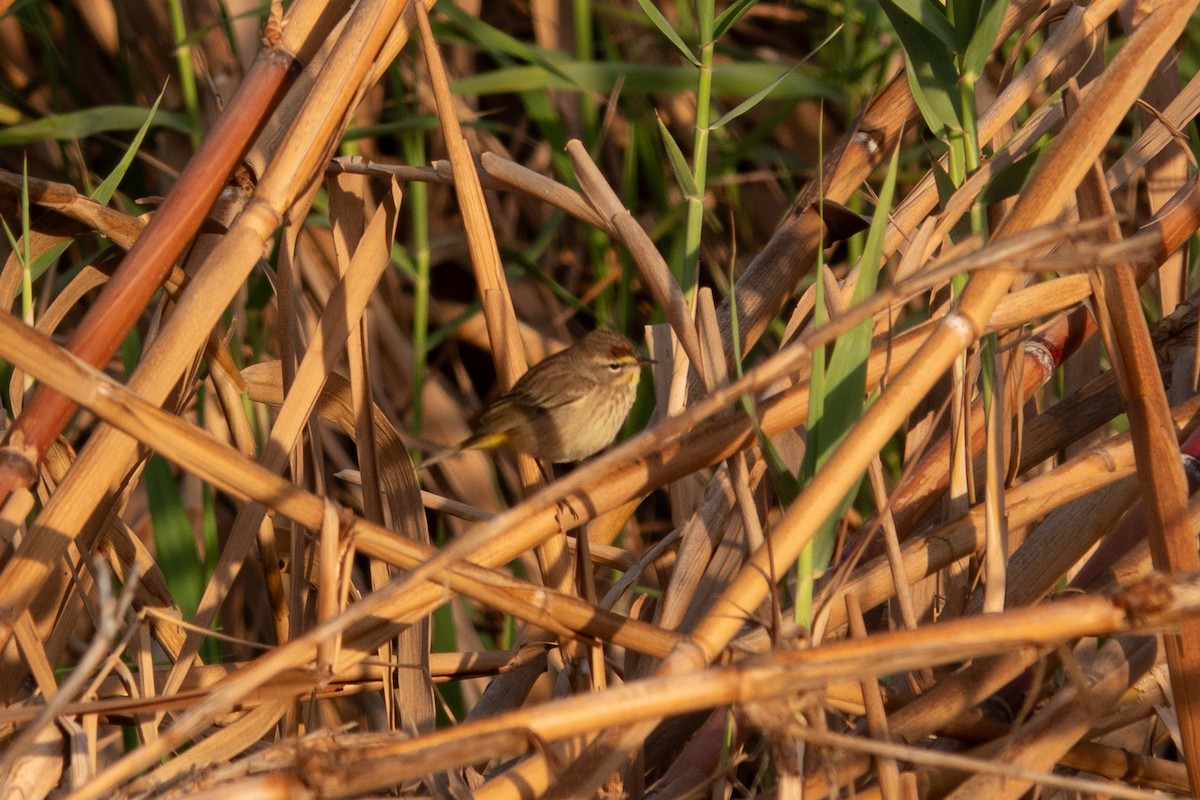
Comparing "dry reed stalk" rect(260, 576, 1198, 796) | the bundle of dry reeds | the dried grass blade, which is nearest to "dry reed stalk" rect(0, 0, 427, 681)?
the bundle of dry reeds

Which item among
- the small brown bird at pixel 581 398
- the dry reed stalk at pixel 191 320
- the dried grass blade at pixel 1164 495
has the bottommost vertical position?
the small brown bird at pixel 581 398

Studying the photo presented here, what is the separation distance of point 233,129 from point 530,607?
2.49 ft

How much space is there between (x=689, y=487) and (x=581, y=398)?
1.97ft

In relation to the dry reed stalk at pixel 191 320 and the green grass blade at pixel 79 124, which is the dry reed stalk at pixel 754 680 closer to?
the dry reed stalk at pixel 191 320

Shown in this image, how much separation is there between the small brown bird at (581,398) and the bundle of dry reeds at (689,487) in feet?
1.70

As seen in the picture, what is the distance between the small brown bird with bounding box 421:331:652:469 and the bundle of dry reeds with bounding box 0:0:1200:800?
0.52m

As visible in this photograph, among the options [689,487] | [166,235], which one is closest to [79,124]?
[166,235]

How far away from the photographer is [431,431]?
420cm

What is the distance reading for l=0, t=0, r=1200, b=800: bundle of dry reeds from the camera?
136 cm

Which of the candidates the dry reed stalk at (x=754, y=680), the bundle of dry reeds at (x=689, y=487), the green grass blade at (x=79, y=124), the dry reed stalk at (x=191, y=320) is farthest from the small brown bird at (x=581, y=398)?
the dry reed stalk at (x=754, y=680)

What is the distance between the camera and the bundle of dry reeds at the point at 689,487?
1362mm

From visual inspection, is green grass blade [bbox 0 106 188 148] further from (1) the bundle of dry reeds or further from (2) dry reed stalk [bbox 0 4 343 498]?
(2) dry reed stalk [bbox 0 4 343 498]

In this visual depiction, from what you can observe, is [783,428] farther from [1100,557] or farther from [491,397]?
[491,397]

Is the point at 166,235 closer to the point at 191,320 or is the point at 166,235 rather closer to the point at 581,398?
the point at 191,320
